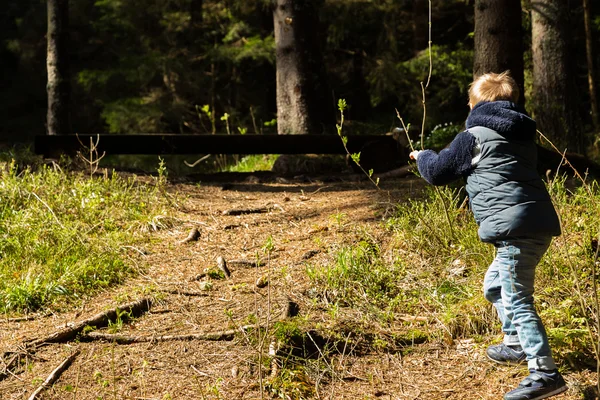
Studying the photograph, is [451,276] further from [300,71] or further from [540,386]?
[300,71]

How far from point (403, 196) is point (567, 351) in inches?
104

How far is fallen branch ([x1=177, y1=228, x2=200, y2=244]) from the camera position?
20.5 feet

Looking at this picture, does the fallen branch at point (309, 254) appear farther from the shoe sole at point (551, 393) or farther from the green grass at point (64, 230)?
the shoe sole at point (551, 393)

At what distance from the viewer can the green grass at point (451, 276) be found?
14.8 feet

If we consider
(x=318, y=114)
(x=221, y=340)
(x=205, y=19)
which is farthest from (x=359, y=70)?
(x=221, y=340)

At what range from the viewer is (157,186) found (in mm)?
7199

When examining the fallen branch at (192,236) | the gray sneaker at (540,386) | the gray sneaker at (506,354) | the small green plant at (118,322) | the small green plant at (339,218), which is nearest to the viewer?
the gray sneaker at (540,386)

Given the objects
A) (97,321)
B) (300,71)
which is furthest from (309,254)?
(300,71)

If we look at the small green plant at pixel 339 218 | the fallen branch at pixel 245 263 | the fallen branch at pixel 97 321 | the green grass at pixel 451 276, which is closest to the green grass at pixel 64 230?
the fallen branch at pixel 97 321

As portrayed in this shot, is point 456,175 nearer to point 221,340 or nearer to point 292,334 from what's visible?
point 292,334

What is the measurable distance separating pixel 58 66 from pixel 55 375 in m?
8.05

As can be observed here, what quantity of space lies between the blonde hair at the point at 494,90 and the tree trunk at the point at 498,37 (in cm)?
348

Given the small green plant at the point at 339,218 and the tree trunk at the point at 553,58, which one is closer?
the small green plant at the point at 339,218

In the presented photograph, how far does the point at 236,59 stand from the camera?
16.7 meters
